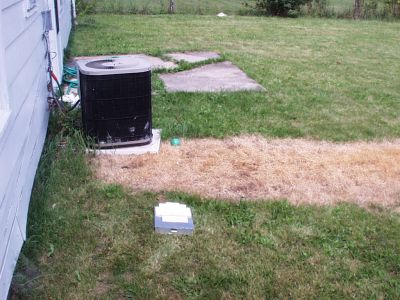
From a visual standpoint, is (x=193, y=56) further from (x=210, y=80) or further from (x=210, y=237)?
(x=210, y=237)

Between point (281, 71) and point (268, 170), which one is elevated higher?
point (281, 71)

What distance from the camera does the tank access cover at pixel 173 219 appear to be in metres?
3.07

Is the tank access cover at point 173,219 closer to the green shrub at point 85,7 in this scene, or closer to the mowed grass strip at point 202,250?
the mowed grass strip at point 202,250

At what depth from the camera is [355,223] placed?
3291 millimetres

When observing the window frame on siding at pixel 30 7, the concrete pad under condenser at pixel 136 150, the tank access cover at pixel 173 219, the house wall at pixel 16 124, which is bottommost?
the tank access cover at pixel 173 219

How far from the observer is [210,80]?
691cm

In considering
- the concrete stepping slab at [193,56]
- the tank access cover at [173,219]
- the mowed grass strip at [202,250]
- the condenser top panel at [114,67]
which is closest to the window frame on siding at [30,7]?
the condenser top panel at [114,67]

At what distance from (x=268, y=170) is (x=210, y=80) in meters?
3.05

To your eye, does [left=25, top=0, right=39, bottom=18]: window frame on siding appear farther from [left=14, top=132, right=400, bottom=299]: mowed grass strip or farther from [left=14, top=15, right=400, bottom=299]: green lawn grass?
[left=14, top=132, right=400, bottom=299]: mowed grass strip

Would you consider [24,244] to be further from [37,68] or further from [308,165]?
[308,165]

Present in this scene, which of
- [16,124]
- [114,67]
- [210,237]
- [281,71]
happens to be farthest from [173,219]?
[281,71]

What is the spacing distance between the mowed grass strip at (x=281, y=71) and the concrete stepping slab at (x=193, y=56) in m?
0.25

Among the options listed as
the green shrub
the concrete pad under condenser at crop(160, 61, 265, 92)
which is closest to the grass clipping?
the concrete pad under condenser at crop(160, 61, 265, 92)

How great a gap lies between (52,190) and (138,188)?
0.60m
